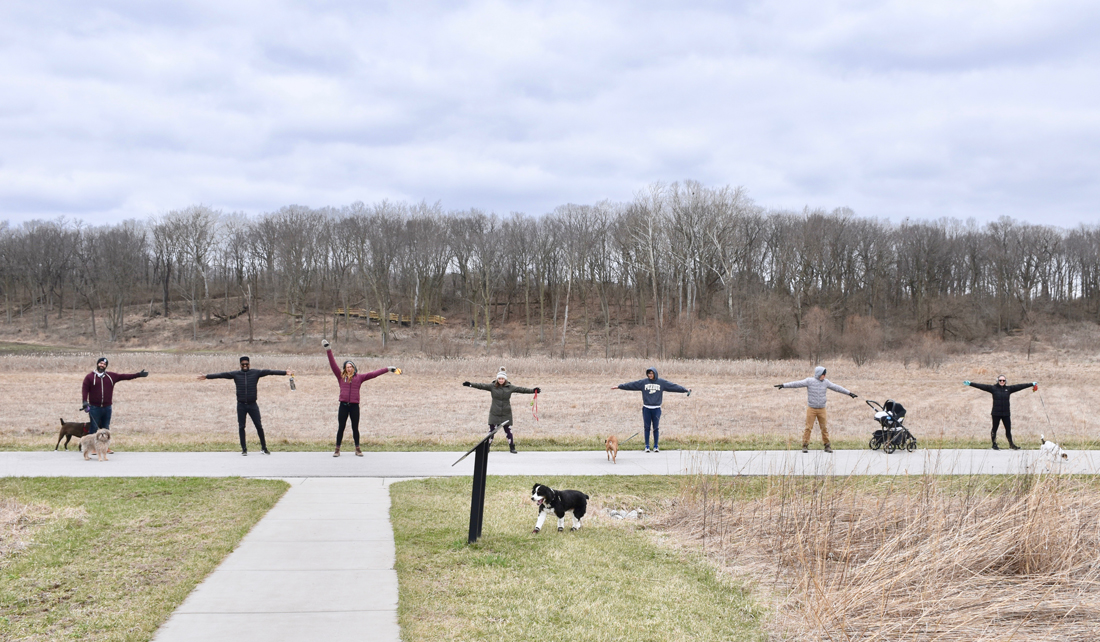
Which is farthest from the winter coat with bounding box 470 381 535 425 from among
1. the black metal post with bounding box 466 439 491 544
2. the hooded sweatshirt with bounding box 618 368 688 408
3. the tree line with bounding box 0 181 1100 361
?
the tree line with bounding box 0 181 1100 361

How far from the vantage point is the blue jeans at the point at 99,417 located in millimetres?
14391

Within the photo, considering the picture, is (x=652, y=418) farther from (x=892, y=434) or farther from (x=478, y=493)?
(x=478, y=493)

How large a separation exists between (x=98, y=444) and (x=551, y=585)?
10.3 m

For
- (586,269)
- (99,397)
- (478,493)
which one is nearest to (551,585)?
(478,493)

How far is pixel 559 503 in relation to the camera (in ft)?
26.3

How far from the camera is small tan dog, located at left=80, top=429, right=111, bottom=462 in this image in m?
13.0

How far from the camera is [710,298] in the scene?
228 feet

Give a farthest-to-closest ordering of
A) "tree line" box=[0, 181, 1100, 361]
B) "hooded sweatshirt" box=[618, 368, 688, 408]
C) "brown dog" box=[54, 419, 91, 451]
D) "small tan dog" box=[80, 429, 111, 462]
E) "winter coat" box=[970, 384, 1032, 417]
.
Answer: "tree line" box=[0, 181, 1100, 361] < "winter coat" box=[970, 384, 1032, 417] < "hooded sweatshirt" box=[618, 368, 688, 408] < "brown dog" box=[54, 419, 91, 451] < "small tan dog" box=[80, 429, 111, 462]

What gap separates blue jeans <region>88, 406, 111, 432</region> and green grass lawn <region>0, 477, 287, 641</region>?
3606 millimetres

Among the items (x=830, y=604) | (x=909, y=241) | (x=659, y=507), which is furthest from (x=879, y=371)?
(x=909, y=241)

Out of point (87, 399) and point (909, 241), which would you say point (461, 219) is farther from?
point (87, 399)

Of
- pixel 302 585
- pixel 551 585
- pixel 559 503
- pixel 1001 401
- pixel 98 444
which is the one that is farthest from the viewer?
pixel 1001 401

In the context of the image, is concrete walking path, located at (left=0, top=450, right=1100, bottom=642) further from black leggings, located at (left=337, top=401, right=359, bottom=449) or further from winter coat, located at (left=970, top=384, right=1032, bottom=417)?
winter coat, located at (left=970, top=384, right=1032, bottom=417)

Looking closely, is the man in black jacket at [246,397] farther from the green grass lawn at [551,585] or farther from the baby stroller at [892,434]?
the baby stroller at [892,434]
